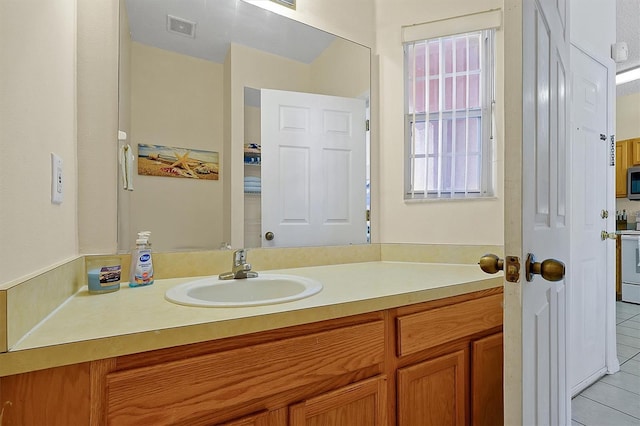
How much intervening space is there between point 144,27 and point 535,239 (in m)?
1.50

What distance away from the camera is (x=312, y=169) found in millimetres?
1581

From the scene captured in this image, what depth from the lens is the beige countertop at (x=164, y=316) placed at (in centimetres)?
56

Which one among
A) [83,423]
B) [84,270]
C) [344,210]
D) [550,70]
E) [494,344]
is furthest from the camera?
[344,210]

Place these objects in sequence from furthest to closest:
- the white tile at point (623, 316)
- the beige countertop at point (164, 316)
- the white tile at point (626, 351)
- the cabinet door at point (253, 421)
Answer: the white tile at point (623, 316) < the white tile at point (626, 351) < the cabinet door at point (253, 421) < the beige countertop at point (164, 316)

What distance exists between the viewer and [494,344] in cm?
117

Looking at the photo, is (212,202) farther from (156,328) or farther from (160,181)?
(156,328)

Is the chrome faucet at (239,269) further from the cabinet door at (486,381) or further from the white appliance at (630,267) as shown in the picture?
the white appliance at (630,267)

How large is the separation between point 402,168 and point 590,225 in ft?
4.31

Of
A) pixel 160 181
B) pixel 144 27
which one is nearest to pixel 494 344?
pixel 160 181

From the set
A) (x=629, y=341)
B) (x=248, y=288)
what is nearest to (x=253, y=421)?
(x=248, y=288)

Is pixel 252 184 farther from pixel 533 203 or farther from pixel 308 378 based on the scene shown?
pixel 533 203

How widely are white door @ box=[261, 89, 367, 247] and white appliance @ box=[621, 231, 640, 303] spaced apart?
3955 millimetres

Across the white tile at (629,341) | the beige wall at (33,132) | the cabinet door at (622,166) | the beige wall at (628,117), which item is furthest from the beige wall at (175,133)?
the beige wall at (628,117)

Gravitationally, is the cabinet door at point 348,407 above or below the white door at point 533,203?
below
